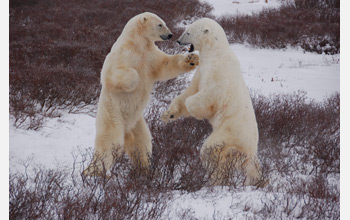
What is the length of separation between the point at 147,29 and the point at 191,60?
0.45 m

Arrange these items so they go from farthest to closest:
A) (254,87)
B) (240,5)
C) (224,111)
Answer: (240,5) < (254,87) < (224,111)

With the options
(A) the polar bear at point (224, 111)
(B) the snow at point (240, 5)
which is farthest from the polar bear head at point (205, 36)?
(B) the snow at point (240, 5)

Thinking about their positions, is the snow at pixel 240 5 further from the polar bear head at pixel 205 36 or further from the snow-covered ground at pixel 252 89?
the polar bear head at pixel 205 36

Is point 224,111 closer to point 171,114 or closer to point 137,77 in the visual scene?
point 171,114

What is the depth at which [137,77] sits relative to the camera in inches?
120

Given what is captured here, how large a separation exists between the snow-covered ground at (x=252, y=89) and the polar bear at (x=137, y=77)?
0.77m

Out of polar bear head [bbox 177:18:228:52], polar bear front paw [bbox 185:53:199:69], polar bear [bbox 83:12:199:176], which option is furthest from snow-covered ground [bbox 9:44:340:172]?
polar bear head [bbox 177:18:228:52]

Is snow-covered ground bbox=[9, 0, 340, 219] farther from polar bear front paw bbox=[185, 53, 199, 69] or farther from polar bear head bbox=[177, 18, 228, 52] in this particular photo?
polar bear head bbox=[177, 18, 228, 52]

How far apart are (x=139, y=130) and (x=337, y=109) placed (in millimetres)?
2828

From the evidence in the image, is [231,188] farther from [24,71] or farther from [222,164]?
[24,71]

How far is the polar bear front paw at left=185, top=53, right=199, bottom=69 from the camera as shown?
3119mm

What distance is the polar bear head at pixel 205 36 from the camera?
3.04 metres

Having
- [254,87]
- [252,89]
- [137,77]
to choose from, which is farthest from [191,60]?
[254,87]
